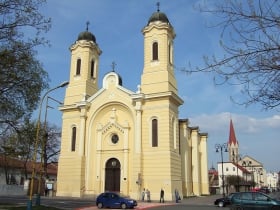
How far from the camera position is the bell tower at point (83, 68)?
45.9m

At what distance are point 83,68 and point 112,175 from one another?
15.4 meters

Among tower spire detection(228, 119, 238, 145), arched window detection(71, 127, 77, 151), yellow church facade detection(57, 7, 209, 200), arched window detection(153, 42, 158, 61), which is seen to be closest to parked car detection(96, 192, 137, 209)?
yellow church facade detection(57, 7, 209, 200)

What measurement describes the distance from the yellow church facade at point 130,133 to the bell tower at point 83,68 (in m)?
0.15

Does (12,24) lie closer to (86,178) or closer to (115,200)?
(115,200)

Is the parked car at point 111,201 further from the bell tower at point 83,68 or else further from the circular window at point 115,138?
the bell tower at point 83,68

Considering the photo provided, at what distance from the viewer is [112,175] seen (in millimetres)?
40312

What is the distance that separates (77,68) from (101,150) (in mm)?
12785

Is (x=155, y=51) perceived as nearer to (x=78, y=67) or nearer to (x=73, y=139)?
(x=78, y=67)

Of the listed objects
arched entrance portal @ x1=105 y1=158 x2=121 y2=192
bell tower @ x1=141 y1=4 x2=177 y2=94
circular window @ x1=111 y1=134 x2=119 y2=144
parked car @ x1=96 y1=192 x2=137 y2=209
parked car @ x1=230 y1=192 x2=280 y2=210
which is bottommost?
parked car @ x1=96 y1=192 x2=137 y2=209

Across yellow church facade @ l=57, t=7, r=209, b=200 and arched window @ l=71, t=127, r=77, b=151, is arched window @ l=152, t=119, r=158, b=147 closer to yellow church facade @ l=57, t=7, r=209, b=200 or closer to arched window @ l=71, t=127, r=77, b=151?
yellow church facade @ l=57, t=7, r=209, b=200

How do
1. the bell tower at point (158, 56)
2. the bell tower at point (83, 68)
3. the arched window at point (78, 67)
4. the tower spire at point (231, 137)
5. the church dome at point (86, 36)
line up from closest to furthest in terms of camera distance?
the bell tower at point (158, 56)
the bell tower at point (83, 68)
the arched window at point (78, 67)
the church dome at point (86, 36)
the tower spire at point (231, 137)

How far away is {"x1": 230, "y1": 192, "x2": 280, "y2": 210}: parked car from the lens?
1994 cm

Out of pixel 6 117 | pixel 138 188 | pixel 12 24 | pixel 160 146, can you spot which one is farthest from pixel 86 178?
pixel 12 24

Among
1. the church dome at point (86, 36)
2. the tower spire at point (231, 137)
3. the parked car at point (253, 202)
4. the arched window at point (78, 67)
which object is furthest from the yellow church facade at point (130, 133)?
the tower spire at point (231, 137)
